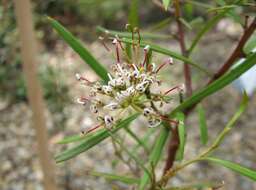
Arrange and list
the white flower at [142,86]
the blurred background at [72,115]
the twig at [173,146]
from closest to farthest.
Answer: the white flower at [142,86] < the twig at [173,146] < the blurred background at [72,115]

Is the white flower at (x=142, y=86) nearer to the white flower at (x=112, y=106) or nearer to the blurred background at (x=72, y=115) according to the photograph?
the white flower at (x=112, y=106)

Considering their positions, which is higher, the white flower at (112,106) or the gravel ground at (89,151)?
the gravel ground at (89,151)

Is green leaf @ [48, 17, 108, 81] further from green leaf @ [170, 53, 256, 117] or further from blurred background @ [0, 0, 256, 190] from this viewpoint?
blurred background @ [0, 0, 256, 190]

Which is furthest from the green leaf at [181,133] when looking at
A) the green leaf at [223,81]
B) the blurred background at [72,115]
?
the blurred background at [72,115]

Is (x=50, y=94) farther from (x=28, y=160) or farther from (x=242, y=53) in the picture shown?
(x=242, y=53)

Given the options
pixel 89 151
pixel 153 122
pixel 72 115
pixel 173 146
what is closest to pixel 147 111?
pixel 153 122

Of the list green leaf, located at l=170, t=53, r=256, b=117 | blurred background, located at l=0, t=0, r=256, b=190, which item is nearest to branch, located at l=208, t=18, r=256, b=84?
green leaf, located at l=170, t=53, r=256, b=117

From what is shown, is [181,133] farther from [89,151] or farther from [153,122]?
[89,151]

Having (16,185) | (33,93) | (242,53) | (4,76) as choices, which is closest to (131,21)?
(242,53)
